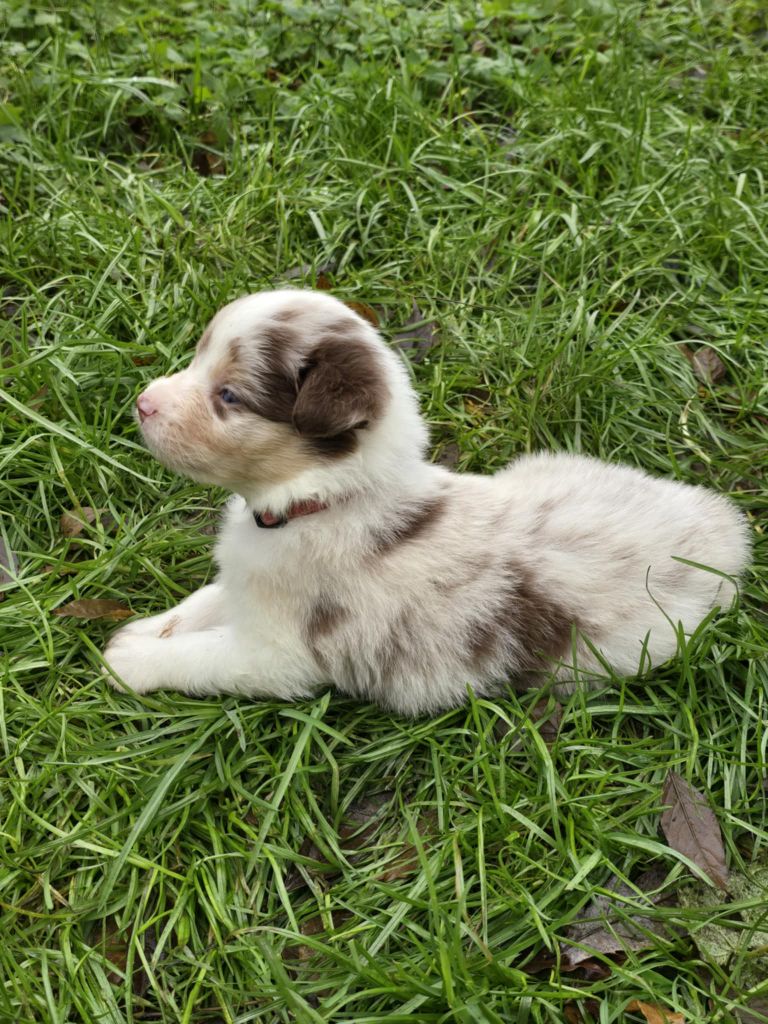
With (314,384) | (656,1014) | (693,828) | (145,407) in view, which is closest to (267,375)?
(314,384)

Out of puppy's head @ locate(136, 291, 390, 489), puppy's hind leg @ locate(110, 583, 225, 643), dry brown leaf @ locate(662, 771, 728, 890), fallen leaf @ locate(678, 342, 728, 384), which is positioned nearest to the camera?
puppy's head @ locate(136, 291, 390, 489)

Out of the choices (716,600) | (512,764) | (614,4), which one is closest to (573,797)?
(512,764)

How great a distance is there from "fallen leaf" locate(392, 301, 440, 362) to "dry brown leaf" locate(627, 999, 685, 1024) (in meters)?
3.21

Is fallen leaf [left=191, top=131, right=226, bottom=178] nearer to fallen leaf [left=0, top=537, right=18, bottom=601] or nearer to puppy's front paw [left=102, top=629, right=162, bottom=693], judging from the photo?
fallen leaf [left=0, top=537, right=18, bottom=601]

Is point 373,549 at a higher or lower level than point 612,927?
higher

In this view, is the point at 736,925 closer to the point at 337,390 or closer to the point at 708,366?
the point at 337,390

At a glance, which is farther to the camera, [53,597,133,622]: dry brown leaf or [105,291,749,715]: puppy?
[53,597,133,622]: dry brown leaf

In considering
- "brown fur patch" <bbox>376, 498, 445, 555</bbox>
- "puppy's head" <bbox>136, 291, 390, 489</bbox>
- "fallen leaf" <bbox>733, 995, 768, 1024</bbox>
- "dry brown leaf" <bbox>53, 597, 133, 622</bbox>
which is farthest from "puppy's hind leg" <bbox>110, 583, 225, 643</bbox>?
"fallen leaf" <bbox>733, 995, 768, 1024</bbox>

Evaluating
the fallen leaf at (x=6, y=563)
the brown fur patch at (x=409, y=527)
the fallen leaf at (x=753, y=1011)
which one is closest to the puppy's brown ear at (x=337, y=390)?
the brown fur patch at (x=409, y=527)

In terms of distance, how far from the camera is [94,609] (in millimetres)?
4250

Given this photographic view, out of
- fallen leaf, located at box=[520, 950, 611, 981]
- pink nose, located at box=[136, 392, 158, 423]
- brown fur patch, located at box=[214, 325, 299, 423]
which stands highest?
brown fur patch, located at box=[214, 325, 299, 423]

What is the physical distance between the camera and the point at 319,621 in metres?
3.77

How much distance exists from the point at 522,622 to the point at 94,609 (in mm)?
1801

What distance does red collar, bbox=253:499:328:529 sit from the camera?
371cm
